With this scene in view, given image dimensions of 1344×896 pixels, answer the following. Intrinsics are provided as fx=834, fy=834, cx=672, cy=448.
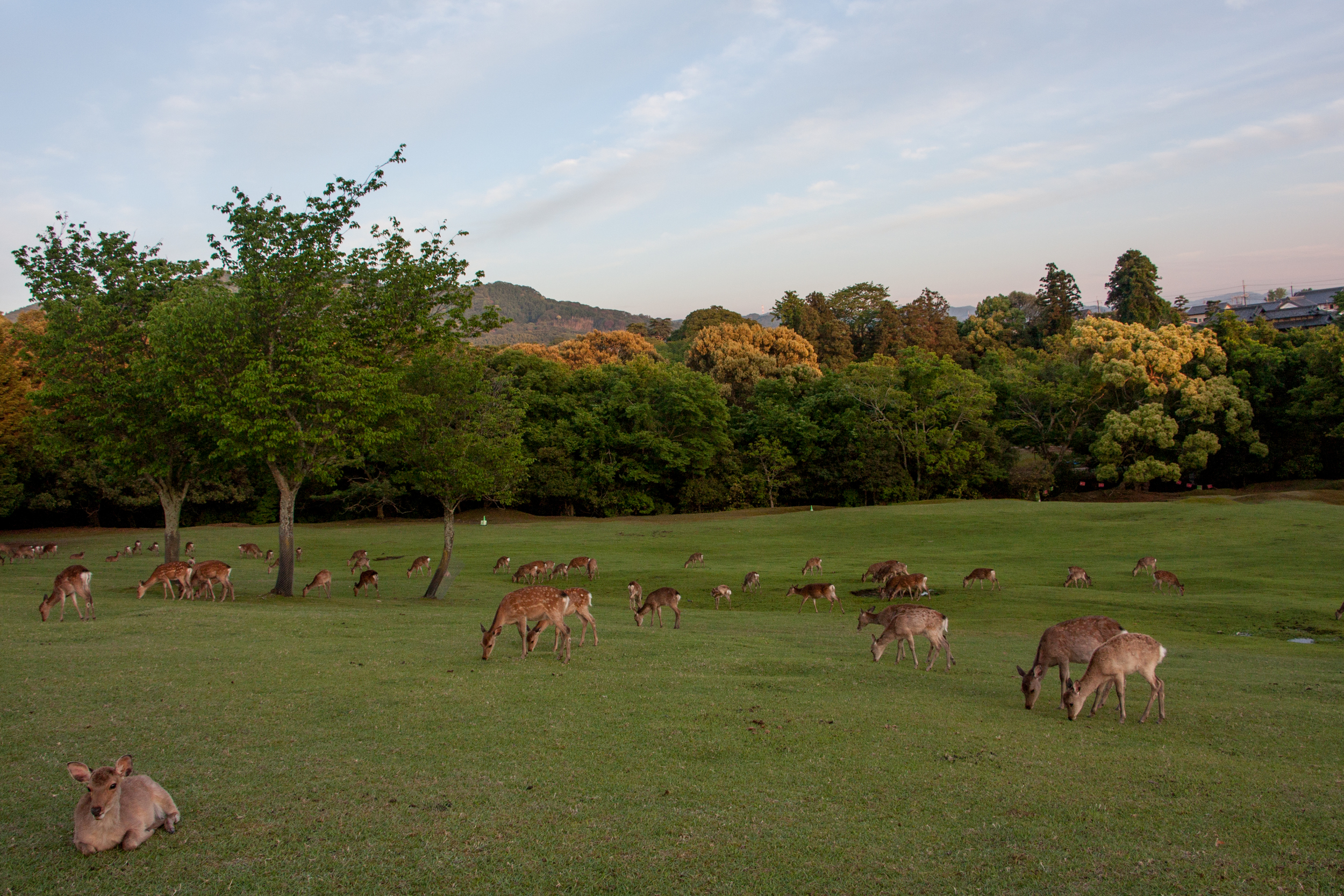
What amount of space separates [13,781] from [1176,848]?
9.39m

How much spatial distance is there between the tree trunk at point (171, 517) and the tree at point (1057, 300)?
92.0m

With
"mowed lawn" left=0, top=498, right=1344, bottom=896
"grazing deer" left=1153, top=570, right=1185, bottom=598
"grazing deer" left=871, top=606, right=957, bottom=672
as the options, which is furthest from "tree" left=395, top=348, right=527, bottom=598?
"grazing deer" left=1153, top=570, right=1185, bottom=598

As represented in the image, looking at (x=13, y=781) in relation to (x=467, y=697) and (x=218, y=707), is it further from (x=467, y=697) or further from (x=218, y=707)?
(x=467, y=697)

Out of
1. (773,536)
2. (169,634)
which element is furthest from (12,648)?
(773,536)

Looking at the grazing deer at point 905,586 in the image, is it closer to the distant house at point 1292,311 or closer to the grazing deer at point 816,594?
the grazing deer at point 816,594

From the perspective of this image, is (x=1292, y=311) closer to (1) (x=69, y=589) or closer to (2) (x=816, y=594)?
(2) (x=816, y=594)

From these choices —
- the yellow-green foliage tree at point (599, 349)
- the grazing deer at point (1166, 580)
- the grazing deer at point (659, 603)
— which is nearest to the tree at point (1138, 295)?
the yellow-green foliage tree at point (599, 349)

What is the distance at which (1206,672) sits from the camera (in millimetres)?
13438

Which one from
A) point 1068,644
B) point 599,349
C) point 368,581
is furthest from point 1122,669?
point 599,349

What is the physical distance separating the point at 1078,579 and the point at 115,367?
99.8 feet

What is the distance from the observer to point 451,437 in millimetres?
25953

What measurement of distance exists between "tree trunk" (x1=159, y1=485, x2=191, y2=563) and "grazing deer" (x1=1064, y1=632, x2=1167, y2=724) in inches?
1052

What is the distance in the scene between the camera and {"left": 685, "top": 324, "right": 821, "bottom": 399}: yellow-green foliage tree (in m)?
75.9

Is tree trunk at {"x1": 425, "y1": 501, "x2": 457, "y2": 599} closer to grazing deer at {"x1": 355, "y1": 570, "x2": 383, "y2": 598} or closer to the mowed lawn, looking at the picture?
grazing deer at {"x1": 355, "y1": 570, "x2": 383, "y2": 598}
